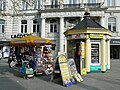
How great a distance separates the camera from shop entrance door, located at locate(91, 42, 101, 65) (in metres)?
15.3

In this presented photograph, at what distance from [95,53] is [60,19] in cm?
1931

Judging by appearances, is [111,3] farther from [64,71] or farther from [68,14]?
[64,71]

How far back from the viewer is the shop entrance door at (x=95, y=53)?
1529 cm

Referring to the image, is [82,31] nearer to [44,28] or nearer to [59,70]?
[59,70]

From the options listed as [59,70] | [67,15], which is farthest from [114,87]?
[67,15]

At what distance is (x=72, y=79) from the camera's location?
10.9m

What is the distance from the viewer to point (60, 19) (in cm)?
3397

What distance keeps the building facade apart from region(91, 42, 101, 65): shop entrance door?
17.0 meters

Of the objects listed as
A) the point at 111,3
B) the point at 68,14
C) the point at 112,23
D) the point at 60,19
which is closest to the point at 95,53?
the point at 68,14

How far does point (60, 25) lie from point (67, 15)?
1943 millimetres

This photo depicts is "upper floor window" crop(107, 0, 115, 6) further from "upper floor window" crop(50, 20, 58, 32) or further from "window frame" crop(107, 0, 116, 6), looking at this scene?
"upper floor window" crop(50, 20, 58, 32)

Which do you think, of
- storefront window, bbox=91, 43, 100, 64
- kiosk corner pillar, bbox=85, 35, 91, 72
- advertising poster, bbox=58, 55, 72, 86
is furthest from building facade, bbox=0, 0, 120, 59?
advertising poster, bbox=58, 55, 72, 86

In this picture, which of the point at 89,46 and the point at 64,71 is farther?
the point at 89,46

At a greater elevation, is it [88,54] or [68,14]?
[68,14]
